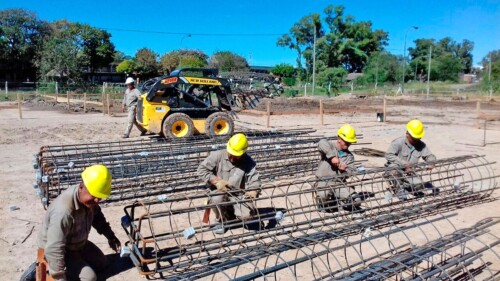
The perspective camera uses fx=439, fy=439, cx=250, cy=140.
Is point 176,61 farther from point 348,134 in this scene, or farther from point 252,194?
point 252,194

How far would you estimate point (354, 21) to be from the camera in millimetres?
55688

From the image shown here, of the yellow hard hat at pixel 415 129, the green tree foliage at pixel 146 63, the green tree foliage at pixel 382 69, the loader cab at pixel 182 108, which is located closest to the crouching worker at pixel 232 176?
the yellow hard hat at pixel 415 129

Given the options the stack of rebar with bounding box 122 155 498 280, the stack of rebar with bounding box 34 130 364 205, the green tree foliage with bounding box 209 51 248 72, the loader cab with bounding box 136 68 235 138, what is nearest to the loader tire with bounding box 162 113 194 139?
the loader cab with bounding box 136 68 235 138

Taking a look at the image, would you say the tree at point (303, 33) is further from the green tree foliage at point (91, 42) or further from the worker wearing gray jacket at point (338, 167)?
the worker wearing gray jacket at point (338, 167)

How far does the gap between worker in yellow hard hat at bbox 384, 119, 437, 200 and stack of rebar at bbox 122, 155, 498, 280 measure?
0.12 metres

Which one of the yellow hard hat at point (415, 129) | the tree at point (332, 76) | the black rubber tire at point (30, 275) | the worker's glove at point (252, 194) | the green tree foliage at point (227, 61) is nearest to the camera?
the black rubber tire at point (30, 275)

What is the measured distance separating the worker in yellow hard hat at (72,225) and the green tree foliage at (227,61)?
166 feet

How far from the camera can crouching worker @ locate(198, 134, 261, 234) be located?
16.4 ft

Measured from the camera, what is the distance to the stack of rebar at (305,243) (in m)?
3.57

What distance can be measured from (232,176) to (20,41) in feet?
146

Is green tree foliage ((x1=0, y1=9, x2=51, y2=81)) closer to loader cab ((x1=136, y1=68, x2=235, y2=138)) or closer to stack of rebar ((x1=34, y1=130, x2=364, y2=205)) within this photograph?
loader cab ((x1=136, y1=68, x2=235, y2=138))

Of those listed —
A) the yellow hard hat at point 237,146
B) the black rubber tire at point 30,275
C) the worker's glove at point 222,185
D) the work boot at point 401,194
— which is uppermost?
the yellow hard hat at point 237,146

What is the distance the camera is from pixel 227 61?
55.2 meters

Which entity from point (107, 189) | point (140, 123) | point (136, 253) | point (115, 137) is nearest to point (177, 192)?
point (136, 253)
